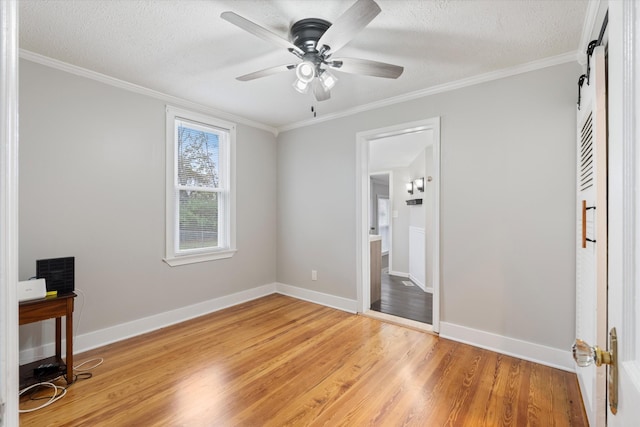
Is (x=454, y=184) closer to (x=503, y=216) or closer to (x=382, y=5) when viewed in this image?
(x=503, y=216)

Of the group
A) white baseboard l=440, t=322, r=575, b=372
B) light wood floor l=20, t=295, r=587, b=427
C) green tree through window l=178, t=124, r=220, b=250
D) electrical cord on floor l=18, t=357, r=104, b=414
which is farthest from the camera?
green tree through window l=178, t=124, r=220, b=250

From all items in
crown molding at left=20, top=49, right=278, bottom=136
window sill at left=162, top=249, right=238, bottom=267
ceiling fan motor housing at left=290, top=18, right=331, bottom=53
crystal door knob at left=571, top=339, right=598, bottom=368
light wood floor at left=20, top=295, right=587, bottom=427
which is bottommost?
light wood floor at left=20, top=295, right=587, bottom=427

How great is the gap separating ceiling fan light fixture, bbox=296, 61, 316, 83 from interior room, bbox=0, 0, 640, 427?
14 mm

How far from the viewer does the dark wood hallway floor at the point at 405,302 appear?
3.47 meters

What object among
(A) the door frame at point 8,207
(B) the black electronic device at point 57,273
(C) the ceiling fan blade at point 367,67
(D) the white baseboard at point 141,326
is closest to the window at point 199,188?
(D) the white baseboard at point 141,326

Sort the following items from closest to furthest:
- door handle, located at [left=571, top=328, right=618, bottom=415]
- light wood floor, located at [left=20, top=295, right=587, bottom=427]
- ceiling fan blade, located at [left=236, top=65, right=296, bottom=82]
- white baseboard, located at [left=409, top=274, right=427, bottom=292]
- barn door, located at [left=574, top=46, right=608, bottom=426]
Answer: door handle, located at [left=571, top=328, right=618, bottom=415]
barn door, located at [left=574, top=46, right=608, bottom=426]
light wood floor, located at [left=20, top=295, right=587, bottom=427]
ceiling fan blade, located at [left=236, top=65, right=296, bottom=82]
white baseboard, located at [left=409, top=274, right=427, bottom=292]

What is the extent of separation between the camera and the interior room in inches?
72.3

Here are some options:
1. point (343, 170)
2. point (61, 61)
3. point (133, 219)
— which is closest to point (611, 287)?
point (343, 170)

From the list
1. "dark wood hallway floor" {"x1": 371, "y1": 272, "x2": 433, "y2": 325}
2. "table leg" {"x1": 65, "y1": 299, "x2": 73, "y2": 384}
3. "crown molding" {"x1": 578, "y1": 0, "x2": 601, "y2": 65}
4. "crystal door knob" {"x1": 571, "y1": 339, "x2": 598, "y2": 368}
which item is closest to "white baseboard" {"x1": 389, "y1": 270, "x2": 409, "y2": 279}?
"dark wood hallway floor" {"x1": 371, "y1": 272, "x2": 433, "y2": 325}

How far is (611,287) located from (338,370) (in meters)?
1.99

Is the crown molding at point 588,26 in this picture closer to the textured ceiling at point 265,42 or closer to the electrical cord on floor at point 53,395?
the textured ceiling at point 265,42

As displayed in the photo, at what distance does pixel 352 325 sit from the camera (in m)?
3.14

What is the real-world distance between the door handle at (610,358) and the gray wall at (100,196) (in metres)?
3.28

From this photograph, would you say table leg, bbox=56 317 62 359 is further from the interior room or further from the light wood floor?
the light wood floor
